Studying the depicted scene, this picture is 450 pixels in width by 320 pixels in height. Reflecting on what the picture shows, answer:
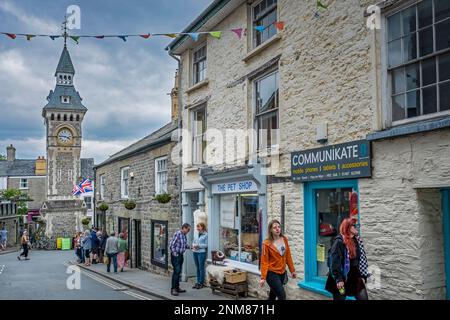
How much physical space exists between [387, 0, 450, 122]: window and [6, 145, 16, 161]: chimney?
70494 millimetres

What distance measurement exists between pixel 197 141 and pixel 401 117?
305 inches

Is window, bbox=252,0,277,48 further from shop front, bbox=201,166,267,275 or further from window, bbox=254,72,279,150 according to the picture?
shop front, bbox=201,166,267,275

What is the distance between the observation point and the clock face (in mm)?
55938

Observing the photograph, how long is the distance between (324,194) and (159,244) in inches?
367

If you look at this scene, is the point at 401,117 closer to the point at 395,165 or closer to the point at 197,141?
the point at 395,165

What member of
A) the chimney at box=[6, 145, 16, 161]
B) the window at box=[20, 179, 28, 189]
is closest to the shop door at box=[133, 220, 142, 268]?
the window at box=[20, 179, 28, 189]

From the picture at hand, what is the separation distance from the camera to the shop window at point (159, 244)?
15868mm

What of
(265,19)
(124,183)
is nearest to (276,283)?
(265,19)

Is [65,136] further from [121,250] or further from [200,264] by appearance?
[200,264]

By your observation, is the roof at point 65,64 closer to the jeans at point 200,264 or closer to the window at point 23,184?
the window at point 23,184

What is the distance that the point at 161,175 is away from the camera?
1686 centimetres

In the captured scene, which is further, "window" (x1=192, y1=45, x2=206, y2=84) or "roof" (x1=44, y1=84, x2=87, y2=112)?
"roof" (x1=44, y1=84, x2=87, y2=112)

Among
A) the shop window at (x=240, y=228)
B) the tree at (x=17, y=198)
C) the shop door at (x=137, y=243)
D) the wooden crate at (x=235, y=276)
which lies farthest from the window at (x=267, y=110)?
the tree at (x=17, y=198)

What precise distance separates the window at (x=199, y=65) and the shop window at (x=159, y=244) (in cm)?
511
